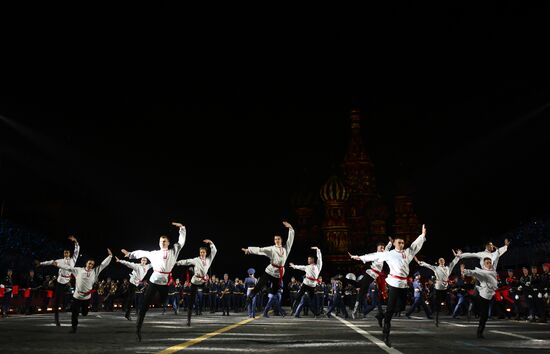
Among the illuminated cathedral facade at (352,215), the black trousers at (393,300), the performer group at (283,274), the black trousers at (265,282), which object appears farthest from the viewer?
the illuminated cathedral facade at (352,215)

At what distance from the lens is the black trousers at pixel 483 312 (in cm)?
1653

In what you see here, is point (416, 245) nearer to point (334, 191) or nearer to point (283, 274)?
point (283, 274)

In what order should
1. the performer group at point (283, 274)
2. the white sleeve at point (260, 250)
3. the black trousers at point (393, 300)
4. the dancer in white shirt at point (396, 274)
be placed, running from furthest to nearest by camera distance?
1. the white sleeve at point (260, 250)
2. the performer group at point (283, 274)
3. the dancer in white shirt at point (396, 274)
4. the black trousers at point (393, 300)

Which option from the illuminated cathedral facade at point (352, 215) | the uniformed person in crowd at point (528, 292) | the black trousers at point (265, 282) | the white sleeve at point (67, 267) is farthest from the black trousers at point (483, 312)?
the illuminated cathedral facade at point (352, 215)

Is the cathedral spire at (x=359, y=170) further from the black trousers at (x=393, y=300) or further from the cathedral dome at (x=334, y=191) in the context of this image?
the black trousers at (x=393, y=300)

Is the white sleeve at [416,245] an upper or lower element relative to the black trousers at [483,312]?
upper

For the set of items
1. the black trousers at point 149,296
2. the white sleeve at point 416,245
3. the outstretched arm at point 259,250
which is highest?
the outstretched arm at point 259,250

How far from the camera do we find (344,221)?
17638 centimetres

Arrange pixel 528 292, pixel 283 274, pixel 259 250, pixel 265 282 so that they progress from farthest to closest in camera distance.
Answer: pixel 528 292 < pixel 283 274 < pixel 265 282 < pixel 259 250

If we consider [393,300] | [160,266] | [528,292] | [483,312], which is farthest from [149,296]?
[528,292]

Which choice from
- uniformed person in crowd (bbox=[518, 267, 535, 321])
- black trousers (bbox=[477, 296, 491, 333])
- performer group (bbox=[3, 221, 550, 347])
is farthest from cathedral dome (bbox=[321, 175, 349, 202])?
black trousers (bbox=[477, 296, 491, 333])

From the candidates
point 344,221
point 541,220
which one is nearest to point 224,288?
point 541,220

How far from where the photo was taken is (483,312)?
16.7 m

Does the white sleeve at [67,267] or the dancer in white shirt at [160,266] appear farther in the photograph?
the white sleeve at [67,267]
